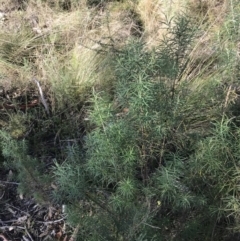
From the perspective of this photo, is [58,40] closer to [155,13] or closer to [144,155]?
[155,13]

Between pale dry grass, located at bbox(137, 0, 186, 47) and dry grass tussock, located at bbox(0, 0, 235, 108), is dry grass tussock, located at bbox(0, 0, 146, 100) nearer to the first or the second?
dry grass tussock, located at bbox(0, 0, 235, 108)

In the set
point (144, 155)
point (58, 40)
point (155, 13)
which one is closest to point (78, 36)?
point (58, 40)

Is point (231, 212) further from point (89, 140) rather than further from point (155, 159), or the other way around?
point (89, 140)

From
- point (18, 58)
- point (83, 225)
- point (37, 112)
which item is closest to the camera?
point (83, 225)

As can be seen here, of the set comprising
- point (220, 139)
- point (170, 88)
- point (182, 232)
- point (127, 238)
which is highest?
point (170, 88)

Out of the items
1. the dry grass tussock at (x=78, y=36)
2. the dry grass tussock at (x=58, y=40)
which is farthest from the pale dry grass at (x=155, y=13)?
the dry grass tussock at (x=58, y=40)

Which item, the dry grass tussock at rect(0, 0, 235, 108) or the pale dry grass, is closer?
the dry grass tussock at rect(0, 0, 235, 108)

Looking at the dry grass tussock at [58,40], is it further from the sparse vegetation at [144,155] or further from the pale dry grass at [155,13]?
the sparse vegetation at [144,155]

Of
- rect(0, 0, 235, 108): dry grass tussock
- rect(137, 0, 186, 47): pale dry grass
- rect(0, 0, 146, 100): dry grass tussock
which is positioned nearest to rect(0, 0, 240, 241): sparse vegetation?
rect(0, 0, 235, 108): dry grass tussock

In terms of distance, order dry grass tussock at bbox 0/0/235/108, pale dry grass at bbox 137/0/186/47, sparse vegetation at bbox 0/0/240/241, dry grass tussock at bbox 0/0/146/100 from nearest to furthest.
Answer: sparse vegetation at bbox 0/0/240/241, dry grass tussock at bbox 0/0/235/108, dry grass tussock at bbox 0/0/146/100, pale dry grass at bbox 137/0/186/47

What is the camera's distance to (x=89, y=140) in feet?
9.37

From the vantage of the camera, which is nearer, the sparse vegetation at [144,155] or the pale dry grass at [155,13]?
the sparse vegetation at [144,155]

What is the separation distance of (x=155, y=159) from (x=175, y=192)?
379 mm

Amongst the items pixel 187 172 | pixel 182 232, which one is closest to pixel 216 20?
pixel 187 172
